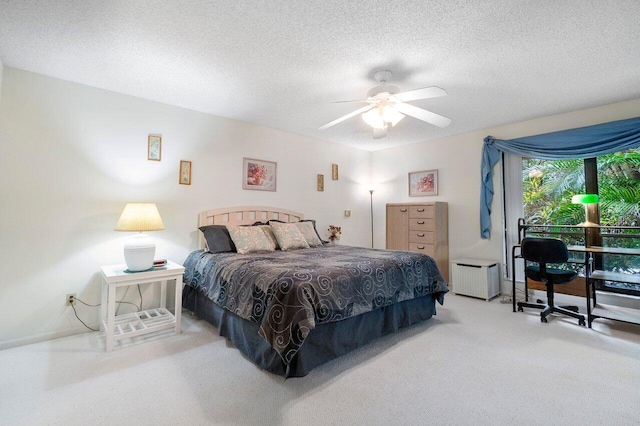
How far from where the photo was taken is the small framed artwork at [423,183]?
15.7 feet

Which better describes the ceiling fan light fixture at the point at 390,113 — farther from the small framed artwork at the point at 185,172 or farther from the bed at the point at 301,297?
the small framed artwork at the point at 185,172

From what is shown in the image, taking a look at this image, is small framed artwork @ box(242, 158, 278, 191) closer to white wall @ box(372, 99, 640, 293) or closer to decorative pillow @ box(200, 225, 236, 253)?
decorative pillow @ box(200, 225, 236, 253)

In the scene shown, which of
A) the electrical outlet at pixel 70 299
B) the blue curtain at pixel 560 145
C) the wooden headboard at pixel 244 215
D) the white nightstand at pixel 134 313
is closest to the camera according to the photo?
the white nightstand at pixel 134 313

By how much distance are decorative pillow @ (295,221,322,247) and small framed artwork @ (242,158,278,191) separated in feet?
2.44

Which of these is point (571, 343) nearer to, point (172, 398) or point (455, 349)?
point (455, 349)

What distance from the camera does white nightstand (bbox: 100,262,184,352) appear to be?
237 cm

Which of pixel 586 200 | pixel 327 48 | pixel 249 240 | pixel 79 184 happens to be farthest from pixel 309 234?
pixel 586 200

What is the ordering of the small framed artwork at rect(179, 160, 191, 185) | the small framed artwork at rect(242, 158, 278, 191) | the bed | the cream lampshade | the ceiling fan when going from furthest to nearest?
the small framed artwork at rect(242, 158, 278, 191), the small framed artwork at rect(179, 160, 191, 185), the cream lampshade, the ceiling fan, the bed

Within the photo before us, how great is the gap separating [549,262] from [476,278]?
97cm

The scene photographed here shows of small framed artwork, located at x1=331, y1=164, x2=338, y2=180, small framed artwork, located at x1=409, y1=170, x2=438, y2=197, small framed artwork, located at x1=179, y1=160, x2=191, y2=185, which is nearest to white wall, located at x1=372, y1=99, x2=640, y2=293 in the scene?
small framed artwork, located at x1=409, y1=170, x2=438, y2=197

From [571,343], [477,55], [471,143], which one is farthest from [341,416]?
[471,143]

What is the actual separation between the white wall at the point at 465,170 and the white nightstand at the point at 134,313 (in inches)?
154

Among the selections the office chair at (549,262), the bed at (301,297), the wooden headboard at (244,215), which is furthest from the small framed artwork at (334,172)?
the office chair at (549,262)

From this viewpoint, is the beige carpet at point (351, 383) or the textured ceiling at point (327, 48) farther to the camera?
the textured ceiling at point (327, 48)
